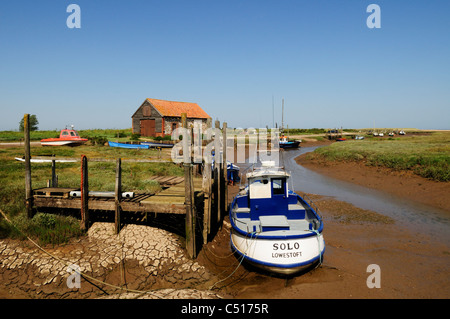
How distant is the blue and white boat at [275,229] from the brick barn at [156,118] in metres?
32.4

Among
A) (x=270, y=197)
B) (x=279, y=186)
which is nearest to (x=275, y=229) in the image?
(x=270, y=197)

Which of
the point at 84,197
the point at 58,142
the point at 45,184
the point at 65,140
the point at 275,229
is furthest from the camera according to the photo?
the point at 65,140

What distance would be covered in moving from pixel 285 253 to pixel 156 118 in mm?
36940

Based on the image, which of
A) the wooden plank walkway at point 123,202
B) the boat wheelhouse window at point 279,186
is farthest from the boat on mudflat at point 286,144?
the wooden plank walkway at point 123,202

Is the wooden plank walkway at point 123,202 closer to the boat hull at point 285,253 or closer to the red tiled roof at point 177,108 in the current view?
the boat hull at point 285,253

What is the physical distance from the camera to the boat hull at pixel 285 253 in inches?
313

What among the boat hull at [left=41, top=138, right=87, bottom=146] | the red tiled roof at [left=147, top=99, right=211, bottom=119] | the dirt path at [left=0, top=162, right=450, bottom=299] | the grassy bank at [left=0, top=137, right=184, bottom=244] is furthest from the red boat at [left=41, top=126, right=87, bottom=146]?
the dirt path at [left=0, top=162, right=450, bottom=299]

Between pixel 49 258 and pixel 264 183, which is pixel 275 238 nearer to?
pixel 264 183

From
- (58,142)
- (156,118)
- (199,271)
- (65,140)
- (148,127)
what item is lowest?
(199,271)

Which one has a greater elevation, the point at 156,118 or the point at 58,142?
the point at 156,118

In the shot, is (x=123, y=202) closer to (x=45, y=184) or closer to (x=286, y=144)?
(x=45, y=184)

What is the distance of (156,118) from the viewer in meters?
41.5

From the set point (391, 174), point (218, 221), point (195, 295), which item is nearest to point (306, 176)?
point (391, 174)
